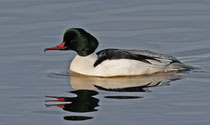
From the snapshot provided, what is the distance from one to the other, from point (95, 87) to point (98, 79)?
3.15 ft

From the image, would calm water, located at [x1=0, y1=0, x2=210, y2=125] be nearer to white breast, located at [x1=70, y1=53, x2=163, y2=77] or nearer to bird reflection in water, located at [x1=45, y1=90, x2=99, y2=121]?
bird reflection in water, located at [x1=45, y1=90, x2=99, y2=121]

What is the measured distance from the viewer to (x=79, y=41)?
55.1ft

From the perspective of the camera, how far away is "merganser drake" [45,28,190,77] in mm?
16422

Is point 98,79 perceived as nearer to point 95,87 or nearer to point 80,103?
point 95,87

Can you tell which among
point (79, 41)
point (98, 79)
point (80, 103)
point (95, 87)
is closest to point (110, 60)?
point (98, 79)

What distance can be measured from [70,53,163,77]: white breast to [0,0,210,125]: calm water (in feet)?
1.03

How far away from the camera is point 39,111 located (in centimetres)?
1323

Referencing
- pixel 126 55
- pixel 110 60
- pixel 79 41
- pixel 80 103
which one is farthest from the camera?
pixel 79 41

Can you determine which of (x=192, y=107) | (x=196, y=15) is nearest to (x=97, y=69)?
(x=192, y=107)

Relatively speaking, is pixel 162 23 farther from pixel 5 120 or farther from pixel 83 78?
pixel 5 120

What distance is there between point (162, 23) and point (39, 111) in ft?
27.7

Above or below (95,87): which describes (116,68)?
above

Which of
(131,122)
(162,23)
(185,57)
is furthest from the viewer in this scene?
(162,23)

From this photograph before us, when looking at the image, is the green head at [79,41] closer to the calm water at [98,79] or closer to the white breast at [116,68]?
the white breast at [116,68]
